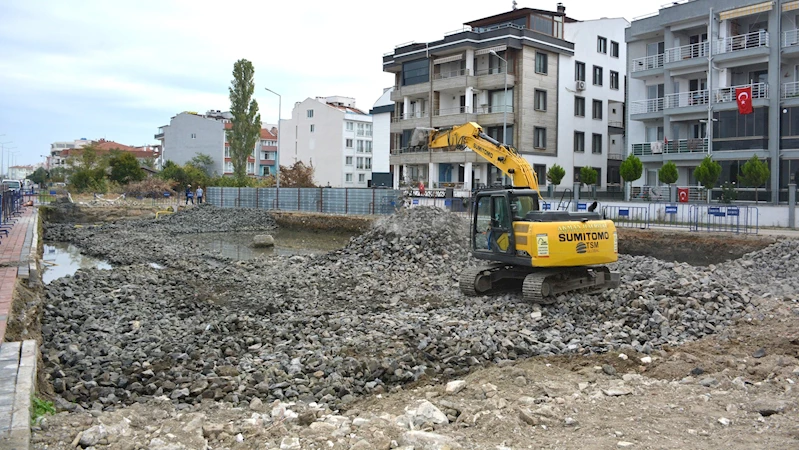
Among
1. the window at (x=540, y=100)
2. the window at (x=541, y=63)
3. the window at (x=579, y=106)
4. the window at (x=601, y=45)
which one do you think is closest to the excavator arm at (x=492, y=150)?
the window at (x=540, y=100)

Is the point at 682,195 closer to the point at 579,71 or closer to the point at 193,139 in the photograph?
the point at 579,71

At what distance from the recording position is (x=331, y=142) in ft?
253

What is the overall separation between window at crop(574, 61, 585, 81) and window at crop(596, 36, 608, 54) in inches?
88.5

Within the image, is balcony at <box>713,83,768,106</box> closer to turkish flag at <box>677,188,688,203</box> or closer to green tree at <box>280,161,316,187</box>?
turkish flag at <box>677,188,688,203</box>

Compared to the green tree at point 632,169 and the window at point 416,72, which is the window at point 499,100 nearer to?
the window at point 416,72

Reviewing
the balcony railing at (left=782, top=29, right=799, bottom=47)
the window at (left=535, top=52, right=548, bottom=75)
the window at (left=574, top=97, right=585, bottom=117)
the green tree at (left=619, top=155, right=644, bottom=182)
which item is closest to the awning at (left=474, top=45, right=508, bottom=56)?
the window at (left=535, top=52, right=548, bottom=75)

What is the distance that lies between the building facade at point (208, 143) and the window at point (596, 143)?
46430 mm

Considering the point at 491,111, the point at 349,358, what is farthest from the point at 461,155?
the point at 349,358

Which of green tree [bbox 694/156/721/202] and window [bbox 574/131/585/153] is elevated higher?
window [bbox 574/131/585/153]

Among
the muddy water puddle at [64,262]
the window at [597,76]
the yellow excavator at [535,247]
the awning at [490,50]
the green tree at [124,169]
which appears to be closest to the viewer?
the yellow excavator at [535,247]

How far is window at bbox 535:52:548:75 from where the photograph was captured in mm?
45719

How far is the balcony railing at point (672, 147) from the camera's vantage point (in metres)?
35.6

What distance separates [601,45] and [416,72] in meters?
14.4

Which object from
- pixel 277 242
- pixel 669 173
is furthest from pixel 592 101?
pixel 277 242
